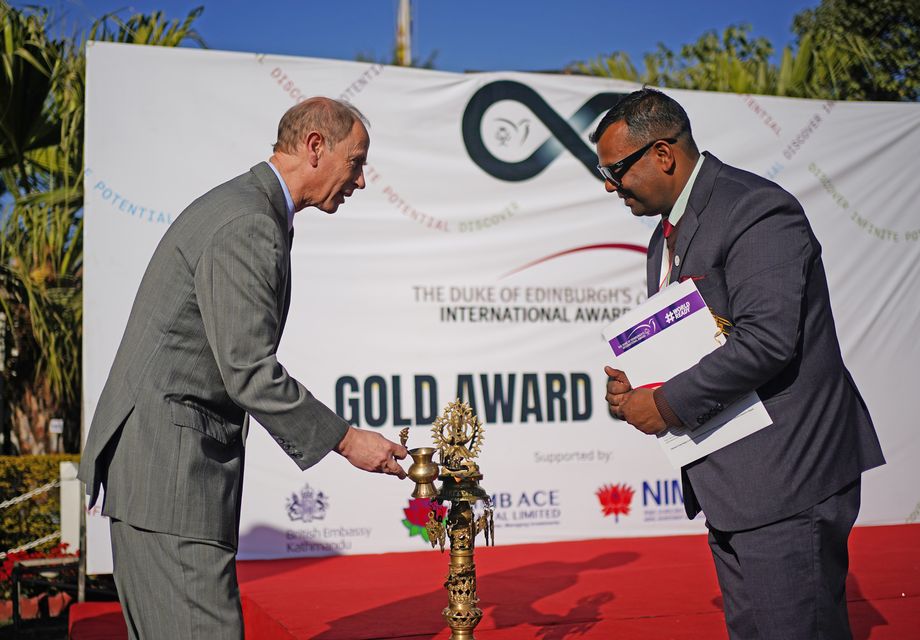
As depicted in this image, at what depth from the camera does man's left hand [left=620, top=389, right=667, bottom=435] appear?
2039 millimetres

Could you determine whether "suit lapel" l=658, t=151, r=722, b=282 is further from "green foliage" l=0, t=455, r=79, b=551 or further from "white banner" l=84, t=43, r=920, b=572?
"green foliage" l=0, t=455, r=79, b=551

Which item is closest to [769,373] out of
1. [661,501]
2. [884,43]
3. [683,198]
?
[683,198]

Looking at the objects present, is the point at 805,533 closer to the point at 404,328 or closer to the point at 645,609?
the point at 645,609

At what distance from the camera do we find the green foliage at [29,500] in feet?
22.7

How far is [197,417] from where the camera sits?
200cm

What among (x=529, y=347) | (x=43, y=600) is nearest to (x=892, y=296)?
(x=529, y=347)

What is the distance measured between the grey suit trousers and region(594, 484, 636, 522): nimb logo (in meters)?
3.73

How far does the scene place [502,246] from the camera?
17.9ft

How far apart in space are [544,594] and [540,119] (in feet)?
9.64

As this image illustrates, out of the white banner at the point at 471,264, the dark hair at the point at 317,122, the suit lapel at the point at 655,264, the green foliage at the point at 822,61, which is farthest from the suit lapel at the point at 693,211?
the green foliage at the point at 822,61

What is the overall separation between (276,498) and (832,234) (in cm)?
387

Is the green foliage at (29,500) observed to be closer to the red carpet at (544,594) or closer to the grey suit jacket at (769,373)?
the red carpet at (544,594)

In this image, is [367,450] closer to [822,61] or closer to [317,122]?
[317,122]

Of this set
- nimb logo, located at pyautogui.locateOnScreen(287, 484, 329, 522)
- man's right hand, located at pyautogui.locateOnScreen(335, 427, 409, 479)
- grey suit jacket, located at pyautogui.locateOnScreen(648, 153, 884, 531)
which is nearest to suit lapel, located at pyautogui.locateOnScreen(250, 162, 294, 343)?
man's right hand, located at pyautogui.locateOnScreen(335, 427, 409, 479)
